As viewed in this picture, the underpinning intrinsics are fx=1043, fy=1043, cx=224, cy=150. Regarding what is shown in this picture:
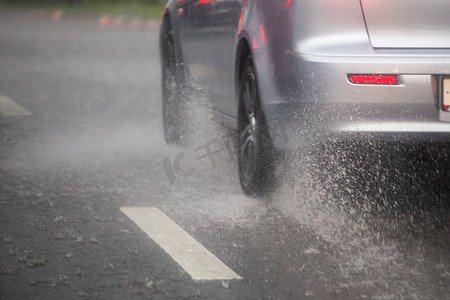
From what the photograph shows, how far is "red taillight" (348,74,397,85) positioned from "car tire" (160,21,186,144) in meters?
3.36

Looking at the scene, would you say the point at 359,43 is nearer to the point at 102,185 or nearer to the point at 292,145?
the point at 292,145

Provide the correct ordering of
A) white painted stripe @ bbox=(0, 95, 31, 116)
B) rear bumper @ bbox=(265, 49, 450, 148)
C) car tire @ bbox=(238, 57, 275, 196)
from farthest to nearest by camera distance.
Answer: white painted stripe @ bbox=(0, 95, 31, 116)
car tire @ bbox=(238, 57, 275, 196)
rear bumper @ bbox=(265, 49, 450, 148)

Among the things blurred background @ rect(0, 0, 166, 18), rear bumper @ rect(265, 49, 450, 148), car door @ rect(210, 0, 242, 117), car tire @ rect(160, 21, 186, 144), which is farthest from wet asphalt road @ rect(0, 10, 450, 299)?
blurred background @ rect(0, 0, 166, 18)

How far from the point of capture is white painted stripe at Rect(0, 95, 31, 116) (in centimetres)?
1034

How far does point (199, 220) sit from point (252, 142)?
79 centimetres

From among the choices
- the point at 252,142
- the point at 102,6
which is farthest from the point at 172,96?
the point at 102,6

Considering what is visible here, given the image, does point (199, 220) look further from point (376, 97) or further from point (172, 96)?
point (172, 96)

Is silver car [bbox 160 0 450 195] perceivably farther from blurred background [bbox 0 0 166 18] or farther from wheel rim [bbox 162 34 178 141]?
blurred background [bbox 0 0 166 18]

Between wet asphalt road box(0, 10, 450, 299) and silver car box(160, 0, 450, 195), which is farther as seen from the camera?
silver car box(160, 0, 450, 195)

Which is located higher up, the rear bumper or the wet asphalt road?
the rear bumper

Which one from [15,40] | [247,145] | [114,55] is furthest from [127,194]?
[15,40]

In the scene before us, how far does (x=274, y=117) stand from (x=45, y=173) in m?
2.11

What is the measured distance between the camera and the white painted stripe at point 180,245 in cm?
454

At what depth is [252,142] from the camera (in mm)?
6223
